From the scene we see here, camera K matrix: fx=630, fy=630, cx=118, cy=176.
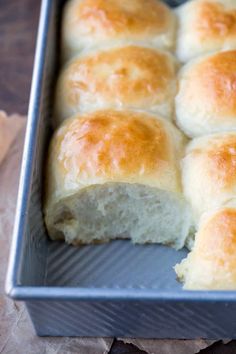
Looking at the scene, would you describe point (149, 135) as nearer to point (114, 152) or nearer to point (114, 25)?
point (114, 152)

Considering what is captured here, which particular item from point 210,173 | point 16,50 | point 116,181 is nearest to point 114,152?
point 116,181

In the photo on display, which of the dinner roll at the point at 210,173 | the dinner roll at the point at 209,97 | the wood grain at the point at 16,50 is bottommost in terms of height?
the dinner roll at the point at 210,173

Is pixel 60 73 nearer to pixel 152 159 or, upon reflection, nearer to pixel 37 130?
pixel 37 130

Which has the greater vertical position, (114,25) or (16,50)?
(114,25)

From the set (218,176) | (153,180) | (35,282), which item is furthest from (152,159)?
(35,282)

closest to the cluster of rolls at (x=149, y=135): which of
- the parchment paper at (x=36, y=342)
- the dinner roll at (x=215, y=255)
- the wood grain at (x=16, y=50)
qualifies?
the dinner roll at (x=215, y=255)

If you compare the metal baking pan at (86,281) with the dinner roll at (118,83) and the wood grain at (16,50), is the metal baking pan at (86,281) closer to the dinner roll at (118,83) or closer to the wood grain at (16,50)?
the dinner roll at (118,83)

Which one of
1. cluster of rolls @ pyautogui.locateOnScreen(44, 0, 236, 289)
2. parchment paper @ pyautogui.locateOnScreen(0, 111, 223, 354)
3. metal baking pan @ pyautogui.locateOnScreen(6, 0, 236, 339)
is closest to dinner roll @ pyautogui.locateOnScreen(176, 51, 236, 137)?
cluster of rolls @ pyautogui.locateOnScreen(44, 0, 236, 289)
